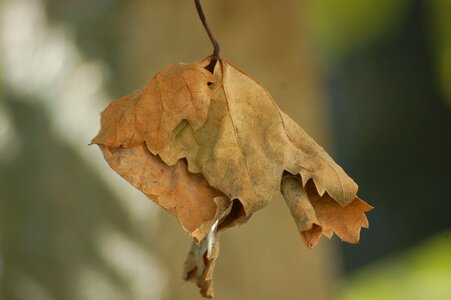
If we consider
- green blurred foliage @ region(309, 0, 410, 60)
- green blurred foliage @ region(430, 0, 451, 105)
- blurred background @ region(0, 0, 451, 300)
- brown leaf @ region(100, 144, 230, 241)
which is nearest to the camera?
brown leaf @ region(100, 144, 230, 241)

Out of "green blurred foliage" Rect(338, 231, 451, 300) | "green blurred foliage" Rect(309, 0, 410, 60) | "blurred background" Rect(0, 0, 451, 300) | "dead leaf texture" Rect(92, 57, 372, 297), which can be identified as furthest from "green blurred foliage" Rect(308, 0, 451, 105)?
"dead leaf texture" Rect(92, 57, 372, 297)

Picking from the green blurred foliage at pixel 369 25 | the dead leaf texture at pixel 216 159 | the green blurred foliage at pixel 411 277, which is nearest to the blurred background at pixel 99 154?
the dead leaf texture at pixel 216 159

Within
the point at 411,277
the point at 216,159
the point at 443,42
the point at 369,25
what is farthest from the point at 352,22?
the point at 216,159

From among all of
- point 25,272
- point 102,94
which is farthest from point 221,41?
point 25,272

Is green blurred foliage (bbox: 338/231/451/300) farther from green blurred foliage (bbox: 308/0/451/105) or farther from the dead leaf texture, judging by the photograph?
the dead leaf texture

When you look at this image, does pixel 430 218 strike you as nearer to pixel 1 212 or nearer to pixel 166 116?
pixel 1 212

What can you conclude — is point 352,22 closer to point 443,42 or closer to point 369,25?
point 369,25

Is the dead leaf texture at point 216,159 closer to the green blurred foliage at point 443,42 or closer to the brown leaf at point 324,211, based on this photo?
the brown leaf at point 324,211
